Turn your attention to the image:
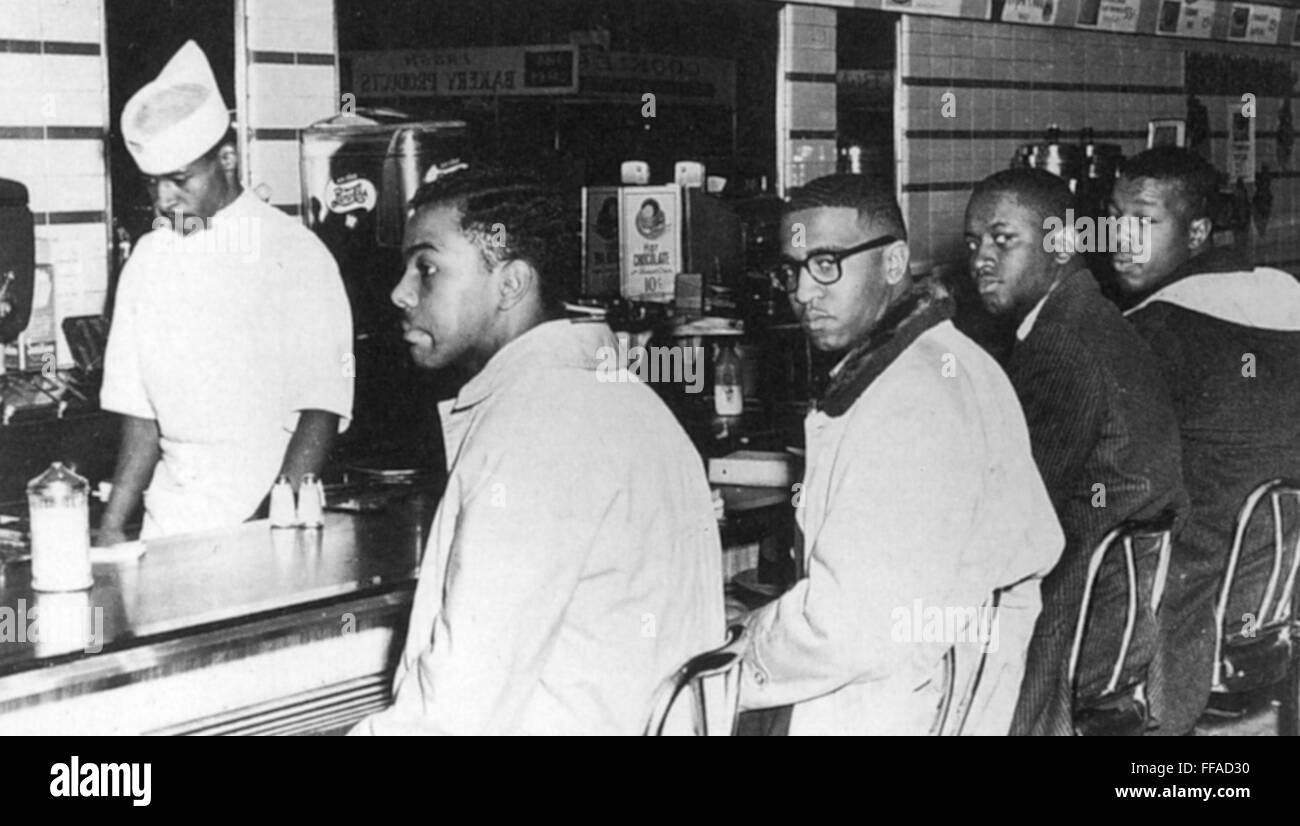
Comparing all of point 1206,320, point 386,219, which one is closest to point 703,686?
point 1206,320

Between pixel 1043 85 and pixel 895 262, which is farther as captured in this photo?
pixel 1043 85

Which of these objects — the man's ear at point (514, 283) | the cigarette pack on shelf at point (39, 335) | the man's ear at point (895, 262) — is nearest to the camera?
the man's ear at point (514, 283)

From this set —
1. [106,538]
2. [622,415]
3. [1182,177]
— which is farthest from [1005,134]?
[622,415]

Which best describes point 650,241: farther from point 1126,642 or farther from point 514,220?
point 514,220

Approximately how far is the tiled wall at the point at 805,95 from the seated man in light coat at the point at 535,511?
4410mm

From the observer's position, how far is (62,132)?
4.54 m

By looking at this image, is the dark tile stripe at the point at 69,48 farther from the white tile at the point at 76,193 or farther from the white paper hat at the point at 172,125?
the white paper hat at the point at 172,125

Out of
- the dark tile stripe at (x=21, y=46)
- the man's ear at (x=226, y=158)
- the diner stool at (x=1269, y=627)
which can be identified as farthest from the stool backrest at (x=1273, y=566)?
the dark tile stripe at (x=21, y=46)

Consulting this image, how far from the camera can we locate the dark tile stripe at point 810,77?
22.3 feet

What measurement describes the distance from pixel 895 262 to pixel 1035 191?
0.97 meters

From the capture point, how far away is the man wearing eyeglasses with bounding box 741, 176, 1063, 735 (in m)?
2.52
